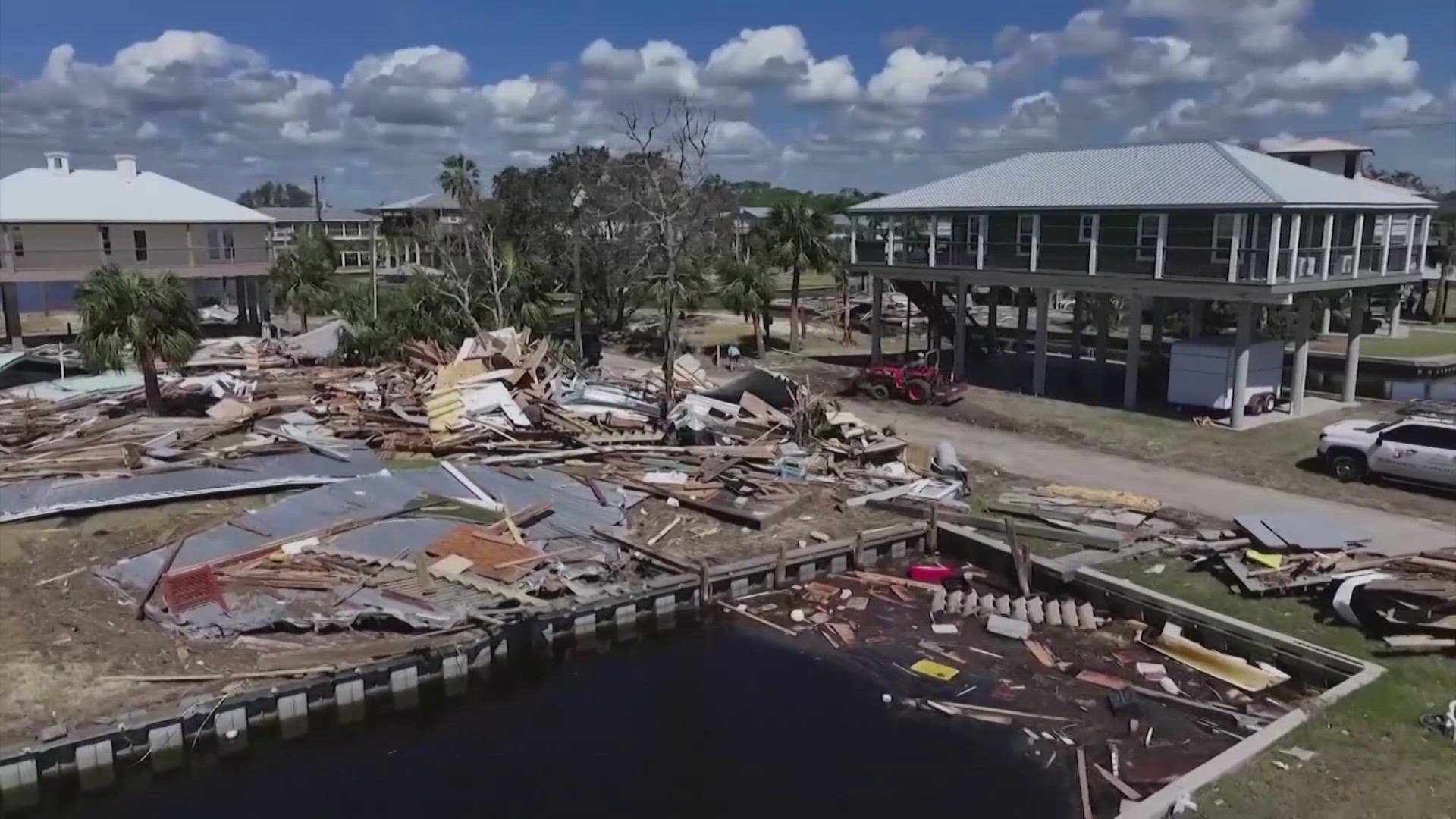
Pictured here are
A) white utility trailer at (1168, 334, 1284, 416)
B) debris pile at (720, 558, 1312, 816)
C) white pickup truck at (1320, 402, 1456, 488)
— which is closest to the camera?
debris pile at (720, 558, 1312, 816)

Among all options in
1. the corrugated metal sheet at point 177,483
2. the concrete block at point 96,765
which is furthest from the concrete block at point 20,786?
the corrugated metal sheet at point 177,483

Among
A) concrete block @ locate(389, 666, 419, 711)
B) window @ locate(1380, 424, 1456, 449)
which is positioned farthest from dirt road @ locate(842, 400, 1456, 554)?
concrete block @ locate(389, 666, 419, 711)

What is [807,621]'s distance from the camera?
18656 mm

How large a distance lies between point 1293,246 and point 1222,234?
2.07 metres

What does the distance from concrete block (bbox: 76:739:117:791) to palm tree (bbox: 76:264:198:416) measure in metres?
15.6

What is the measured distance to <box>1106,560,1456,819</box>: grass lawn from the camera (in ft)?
37.3

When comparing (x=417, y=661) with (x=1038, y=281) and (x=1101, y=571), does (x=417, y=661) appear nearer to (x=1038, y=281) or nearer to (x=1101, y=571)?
(x=1101, y=571)

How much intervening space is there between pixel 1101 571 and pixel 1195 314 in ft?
69.2

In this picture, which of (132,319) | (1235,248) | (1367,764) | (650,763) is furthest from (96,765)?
(1235,248)

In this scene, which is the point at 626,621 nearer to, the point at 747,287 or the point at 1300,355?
the point at 1300,355

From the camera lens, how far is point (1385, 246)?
109 feet

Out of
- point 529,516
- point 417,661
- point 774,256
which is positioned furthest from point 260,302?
point 417,661

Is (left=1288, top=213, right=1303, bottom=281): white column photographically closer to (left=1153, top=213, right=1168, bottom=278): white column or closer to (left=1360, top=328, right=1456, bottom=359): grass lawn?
(left=1153, top=213, right=1168, bottom=278): white column

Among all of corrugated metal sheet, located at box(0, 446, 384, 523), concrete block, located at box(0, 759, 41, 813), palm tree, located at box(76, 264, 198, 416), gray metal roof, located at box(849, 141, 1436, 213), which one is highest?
gray metal roof, located at box(849, 141, 1436, 213)
